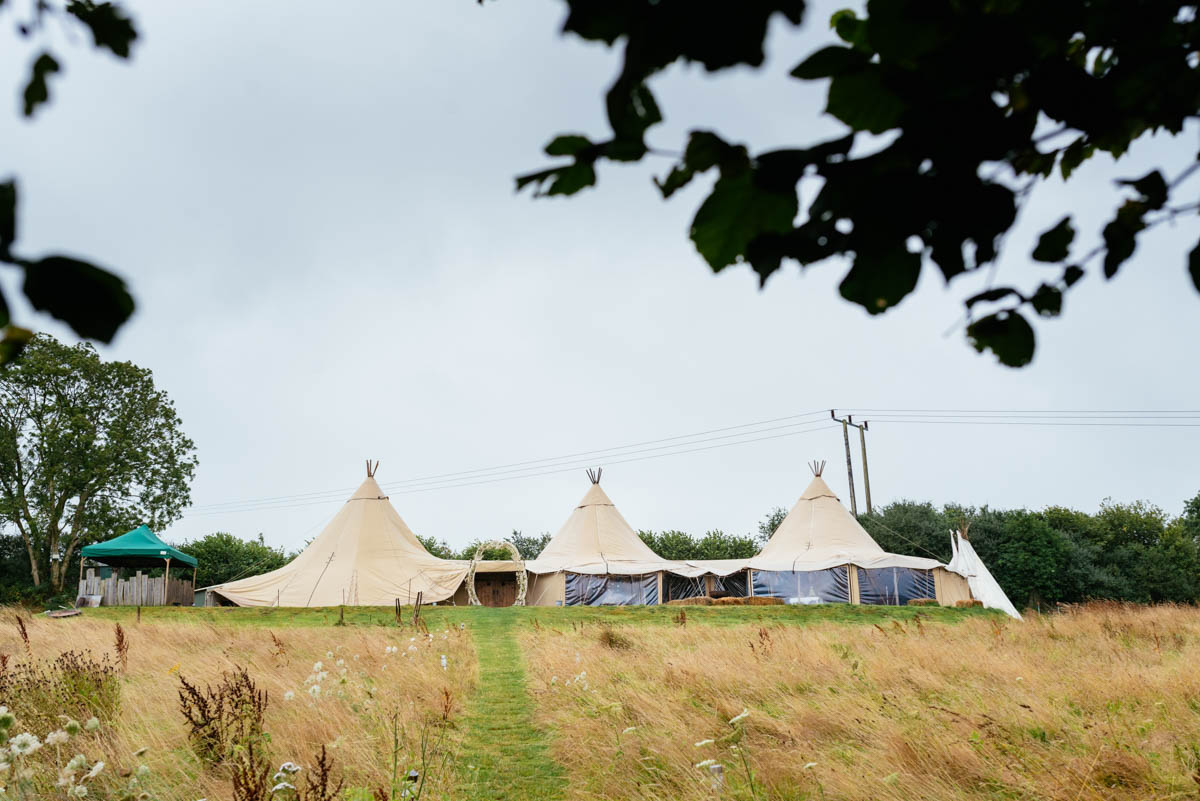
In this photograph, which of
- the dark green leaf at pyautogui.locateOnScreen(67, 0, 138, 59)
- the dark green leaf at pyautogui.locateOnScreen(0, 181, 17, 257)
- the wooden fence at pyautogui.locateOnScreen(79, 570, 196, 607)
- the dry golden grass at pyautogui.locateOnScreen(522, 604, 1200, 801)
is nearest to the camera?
the dark green leaf at pyautogui.locateOnScreen(0, 181, 17, 257)

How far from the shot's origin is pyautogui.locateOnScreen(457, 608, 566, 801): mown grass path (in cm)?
455

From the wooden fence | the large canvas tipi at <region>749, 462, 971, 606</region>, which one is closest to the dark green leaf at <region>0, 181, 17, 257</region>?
the large canvas tipi at <region>749, 462, 971, 606</region>

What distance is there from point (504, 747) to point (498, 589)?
25.6 m

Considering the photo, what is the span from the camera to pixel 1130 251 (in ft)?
3.71

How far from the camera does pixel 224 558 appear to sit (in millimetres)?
31234

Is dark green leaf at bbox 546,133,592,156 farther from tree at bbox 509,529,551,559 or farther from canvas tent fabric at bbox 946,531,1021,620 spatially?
tree at bbox 509,529,551,559

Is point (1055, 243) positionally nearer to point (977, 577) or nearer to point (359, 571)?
point (359, 571)

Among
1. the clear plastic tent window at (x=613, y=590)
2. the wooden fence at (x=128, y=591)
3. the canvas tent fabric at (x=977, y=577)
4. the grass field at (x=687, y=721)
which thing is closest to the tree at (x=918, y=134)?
the grass field at (x=687, y=721)

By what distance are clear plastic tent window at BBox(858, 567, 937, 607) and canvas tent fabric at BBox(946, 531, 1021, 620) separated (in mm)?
1166

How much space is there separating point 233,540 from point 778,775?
32801 millimetres

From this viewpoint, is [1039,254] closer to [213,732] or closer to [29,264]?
[29,264]

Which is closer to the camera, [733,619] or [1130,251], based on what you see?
[1130,251]

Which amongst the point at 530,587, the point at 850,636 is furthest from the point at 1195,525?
the point at 850,636

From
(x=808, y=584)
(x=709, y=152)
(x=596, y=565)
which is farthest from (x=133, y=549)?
(x=709, y=152)
